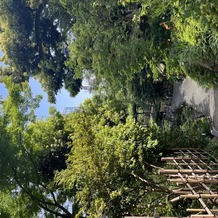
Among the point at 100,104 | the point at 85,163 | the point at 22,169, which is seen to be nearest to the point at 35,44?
the point at 100,104

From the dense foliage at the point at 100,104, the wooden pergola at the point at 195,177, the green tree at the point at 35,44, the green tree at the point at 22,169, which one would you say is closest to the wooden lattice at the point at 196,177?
the wooden pergola at the point at 195,177

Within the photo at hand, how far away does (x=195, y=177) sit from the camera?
309 inches

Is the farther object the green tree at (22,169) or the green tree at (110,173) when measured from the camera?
the green tree at (22,169)

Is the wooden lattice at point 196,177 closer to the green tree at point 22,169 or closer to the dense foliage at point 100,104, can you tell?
the dense foliage at point 100,104

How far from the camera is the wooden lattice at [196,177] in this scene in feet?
A: 22.0

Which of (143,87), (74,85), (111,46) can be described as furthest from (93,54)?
(74,85)

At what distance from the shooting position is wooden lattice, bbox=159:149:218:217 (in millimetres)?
6711

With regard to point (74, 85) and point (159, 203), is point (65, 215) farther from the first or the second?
point (74, 85)

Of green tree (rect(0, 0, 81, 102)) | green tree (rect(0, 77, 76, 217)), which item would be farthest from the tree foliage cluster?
green tree (rect(0, 0, 81, 102))

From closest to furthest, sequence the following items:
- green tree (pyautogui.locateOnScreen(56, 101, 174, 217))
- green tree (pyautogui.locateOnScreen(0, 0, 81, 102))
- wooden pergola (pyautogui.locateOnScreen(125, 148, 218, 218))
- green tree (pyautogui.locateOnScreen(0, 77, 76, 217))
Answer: wooden pergola (pyautogui.locateOnScreen(125, 148, 218, 218))
green tree (pyautogui.locateOnScreen(56, 101, 174, 217))
green tree (pyautogui.locateOnScreen(0, 77, 76, 217))
green tree (pyautogui.locateOnScreen(0, 0, 81, 102))

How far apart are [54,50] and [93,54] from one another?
8011 mm

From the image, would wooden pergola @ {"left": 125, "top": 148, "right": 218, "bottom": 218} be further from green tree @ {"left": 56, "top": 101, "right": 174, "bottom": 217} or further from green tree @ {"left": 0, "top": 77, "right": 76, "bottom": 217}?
green tree @ {"left": 0, "top": 77, "right": 76, "bottom": 217}

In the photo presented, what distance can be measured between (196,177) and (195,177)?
2 cm

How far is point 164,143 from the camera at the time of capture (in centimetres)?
1205
